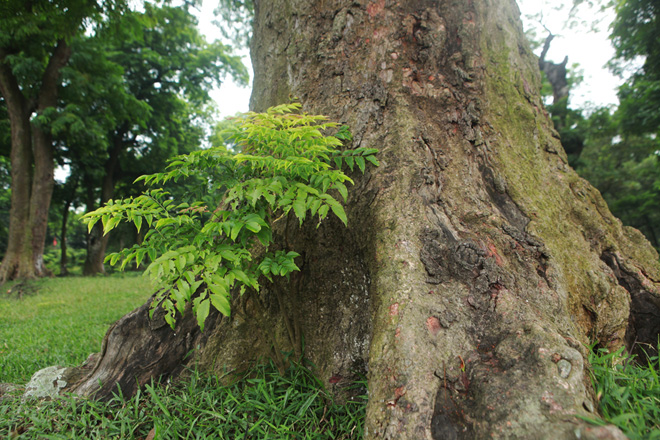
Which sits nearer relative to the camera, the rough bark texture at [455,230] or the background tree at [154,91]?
the rough bark texture at [455,230]

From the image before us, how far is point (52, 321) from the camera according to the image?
18.5 ft

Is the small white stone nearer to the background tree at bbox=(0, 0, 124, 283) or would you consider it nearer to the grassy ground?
the grassy ground

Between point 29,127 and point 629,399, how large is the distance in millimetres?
14348

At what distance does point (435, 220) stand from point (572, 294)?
1.07m

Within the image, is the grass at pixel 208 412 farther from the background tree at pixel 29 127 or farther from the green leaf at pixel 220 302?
the background tree at pixel 29 127

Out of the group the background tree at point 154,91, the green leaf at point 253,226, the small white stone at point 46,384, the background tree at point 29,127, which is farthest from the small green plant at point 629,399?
the background tree at point 154,91

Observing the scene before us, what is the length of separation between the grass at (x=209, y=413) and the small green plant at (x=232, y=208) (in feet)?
2.20

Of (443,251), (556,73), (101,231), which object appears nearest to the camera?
(443,251)

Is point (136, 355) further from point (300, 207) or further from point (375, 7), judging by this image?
point (375, 7)

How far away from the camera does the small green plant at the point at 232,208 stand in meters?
1.67

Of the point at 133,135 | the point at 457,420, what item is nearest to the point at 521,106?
the point at 457,420

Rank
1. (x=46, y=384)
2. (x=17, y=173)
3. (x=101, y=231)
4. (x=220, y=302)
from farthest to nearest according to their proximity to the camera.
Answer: (x=101, y=231) → (x=17, y=173) → (x=46, y=384) → (x=220, y=302)

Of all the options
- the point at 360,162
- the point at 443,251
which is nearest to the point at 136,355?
the point at 360,162

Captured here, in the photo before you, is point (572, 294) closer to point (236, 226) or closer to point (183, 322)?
point (236, 226)
